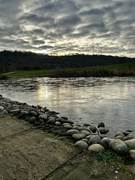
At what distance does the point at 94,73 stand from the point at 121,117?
28.0 metres

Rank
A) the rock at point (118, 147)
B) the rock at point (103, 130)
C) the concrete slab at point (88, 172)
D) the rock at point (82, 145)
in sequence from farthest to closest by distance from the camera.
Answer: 1. the rock at point (103, 130)
2. the rock at point (82, 145)
3. the rock at point (118, 147)
4. the concrete slab at point (88, 172)

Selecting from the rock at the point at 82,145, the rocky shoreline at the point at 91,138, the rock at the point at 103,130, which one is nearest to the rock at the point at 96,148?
the rocky shoreline at the point at 91,138

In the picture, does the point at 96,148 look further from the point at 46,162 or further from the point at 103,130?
the point at 103,130

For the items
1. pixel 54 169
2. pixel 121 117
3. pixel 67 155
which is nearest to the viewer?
pixel 54 169

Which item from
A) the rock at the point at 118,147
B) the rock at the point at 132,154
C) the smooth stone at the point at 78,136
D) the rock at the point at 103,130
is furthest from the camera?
the rock at the point at 103,130

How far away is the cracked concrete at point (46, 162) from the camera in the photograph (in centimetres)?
318

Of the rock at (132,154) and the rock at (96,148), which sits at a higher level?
the rock at (96,148)

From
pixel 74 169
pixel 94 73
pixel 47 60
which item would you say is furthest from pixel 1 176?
pixel 47 60

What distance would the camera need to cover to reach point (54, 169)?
11.1 feet

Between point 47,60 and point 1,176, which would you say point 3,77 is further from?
point 47,60

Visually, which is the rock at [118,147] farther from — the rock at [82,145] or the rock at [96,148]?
the rock at [82,145]

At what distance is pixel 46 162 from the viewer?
359cm

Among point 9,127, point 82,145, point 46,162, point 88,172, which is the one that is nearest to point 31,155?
point 46,162

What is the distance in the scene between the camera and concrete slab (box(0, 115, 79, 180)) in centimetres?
330
